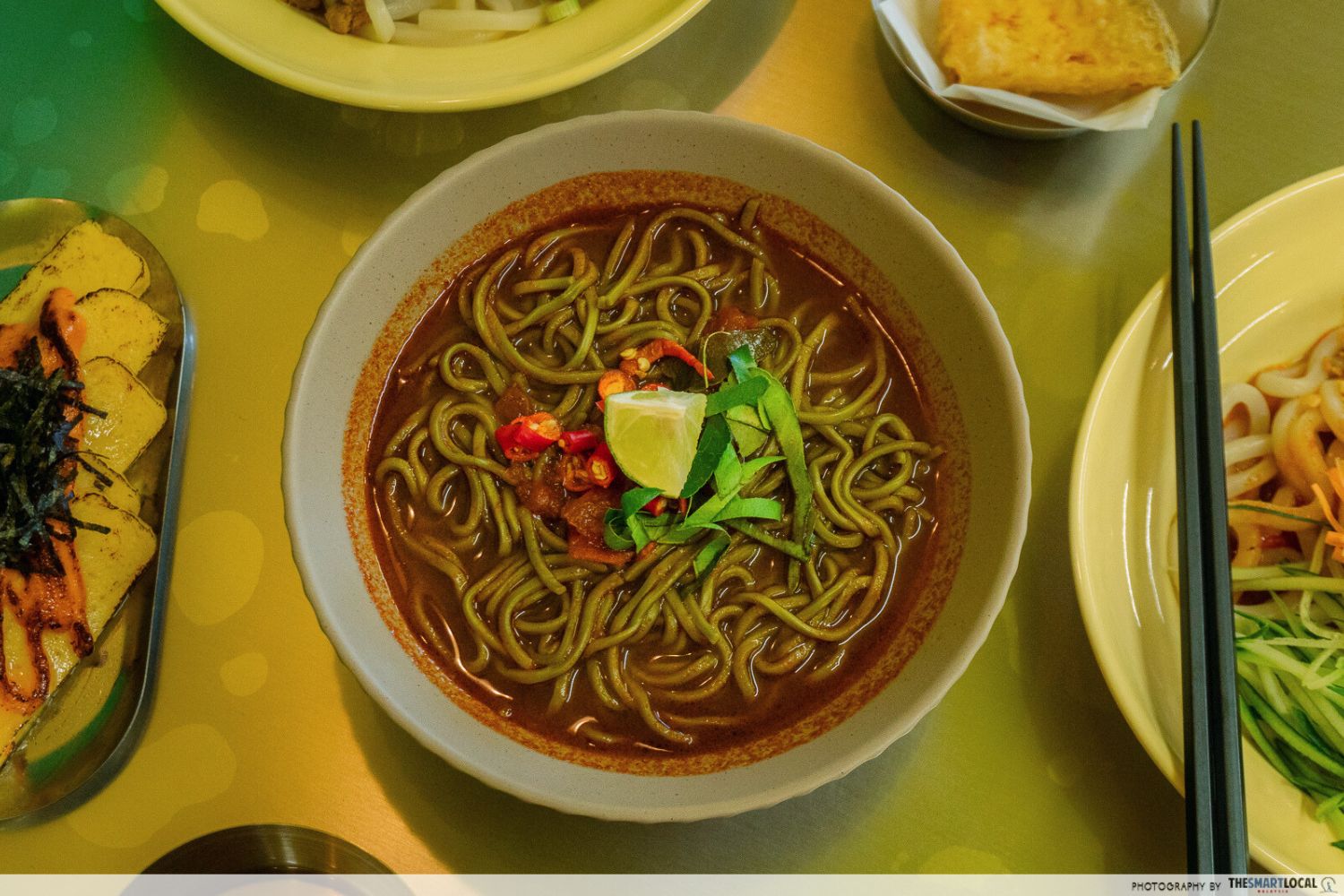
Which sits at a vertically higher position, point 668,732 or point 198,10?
point 198,10

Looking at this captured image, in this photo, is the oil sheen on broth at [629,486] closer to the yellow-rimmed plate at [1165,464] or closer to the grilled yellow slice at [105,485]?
the yellow-rimmed plate at [1165,464]

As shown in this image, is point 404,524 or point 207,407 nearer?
point 404,524

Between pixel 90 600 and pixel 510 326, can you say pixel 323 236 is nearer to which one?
pixel 510 326

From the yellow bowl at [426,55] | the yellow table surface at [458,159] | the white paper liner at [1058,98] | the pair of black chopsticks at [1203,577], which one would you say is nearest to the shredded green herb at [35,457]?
the yellow table surface at [458,159]

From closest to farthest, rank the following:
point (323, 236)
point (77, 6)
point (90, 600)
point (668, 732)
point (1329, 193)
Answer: point (668, 732)
point (90, 600)
point (1329, 193)
point (323, 236)
point (77, 6)

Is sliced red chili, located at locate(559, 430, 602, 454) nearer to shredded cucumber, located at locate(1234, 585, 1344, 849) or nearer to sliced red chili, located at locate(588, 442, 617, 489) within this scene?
sliced red chili, located at locate(588, 442, 617, 489)

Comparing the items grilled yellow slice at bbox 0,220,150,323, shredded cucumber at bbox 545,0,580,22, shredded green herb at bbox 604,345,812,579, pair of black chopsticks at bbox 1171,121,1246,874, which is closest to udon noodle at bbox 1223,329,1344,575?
pair of black chopsticks at bbox 1171,121,1246,874

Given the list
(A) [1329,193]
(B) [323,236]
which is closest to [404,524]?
(B) [323,236]
